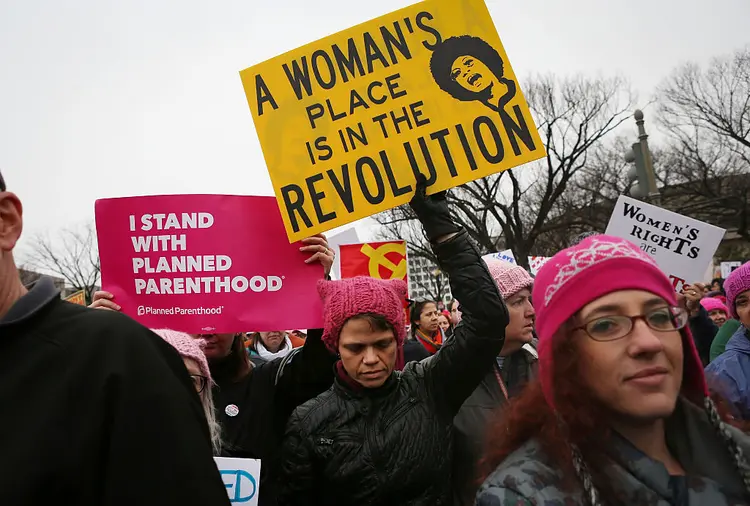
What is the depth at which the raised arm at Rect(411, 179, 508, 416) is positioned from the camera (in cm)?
251

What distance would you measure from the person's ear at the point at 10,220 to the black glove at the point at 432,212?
60.7 inches

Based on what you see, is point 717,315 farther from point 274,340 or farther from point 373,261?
point 274,340

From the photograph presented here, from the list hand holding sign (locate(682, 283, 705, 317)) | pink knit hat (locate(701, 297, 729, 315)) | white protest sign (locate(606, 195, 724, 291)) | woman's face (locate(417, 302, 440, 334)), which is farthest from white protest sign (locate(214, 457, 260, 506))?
pink knit hat (locate(701, 297, 729, 315))

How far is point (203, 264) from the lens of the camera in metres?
3.26

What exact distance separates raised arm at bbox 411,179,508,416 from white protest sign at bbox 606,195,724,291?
293 centimetres

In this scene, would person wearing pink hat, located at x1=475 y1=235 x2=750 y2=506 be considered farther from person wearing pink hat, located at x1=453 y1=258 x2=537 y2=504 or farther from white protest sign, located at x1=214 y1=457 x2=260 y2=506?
white protest sign, located at x1=214 y1=457 x2=260 y2=506

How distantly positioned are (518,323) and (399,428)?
118 centimetres

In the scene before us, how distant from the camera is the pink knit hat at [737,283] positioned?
152 inches

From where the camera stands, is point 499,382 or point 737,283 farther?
point 737,283

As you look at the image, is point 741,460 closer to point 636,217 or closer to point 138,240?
point 138,240

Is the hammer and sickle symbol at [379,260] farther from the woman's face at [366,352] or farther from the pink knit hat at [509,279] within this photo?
the woman's face at [366,352]

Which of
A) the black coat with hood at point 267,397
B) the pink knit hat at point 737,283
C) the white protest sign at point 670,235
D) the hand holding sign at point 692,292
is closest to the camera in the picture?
the black coat with hood at point 267,397

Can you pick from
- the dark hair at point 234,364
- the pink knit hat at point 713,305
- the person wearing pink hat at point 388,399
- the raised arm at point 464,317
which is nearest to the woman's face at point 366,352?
the person wearing pink hat at point 388,399

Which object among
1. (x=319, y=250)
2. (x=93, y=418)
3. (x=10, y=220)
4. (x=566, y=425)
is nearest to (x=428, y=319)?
(x=319, y=250)
